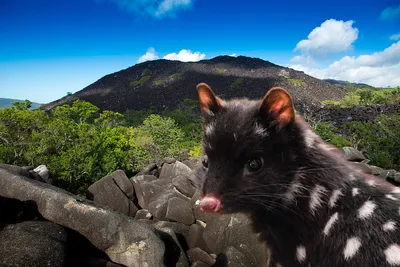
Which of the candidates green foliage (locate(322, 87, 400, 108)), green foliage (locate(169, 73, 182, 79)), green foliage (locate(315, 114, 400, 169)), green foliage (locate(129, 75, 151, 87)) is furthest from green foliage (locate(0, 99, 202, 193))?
green foliage (locate(129, 75, 151, 87))

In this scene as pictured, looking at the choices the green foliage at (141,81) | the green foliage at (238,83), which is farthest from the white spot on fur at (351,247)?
the green foliage at (141,81)

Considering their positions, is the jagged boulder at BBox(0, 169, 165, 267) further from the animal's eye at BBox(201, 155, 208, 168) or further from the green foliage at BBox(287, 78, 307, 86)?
the green foliage at BBox(287, 78, 307, 86)

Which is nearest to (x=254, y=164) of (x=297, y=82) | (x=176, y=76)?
(x=297, y=82)

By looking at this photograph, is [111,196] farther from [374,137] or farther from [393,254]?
[374,137]

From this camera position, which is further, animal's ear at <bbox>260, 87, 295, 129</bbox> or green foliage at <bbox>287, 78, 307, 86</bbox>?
green foliage at <bbox>287, 78, 307, 86</bbox>

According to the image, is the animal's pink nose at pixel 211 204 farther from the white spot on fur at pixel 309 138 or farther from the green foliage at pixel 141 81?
the green foliage at pixel 141 81

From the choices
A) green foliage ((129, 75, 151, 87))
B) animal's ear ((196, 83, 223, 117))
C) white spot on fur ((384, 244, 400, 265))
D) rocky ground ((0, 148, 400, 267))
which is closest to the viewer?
white spot on fur ((384, 244, 400, 265))

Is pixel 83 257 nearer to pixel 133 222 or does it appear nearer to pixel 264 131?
pixel 133 222

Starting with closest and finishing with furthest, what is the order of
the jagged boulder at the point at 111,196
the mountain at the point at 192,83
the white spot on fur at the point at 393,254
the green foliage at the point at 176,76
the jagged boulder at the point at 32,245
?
1. the white spot on fur at the point at 393,254
2. the jagged boulder at the point at 32,245
3. the jagged boulder at the point at 111,196
4. the mountain at the point at 192,83
5. the green foliage at the point at 176,76
